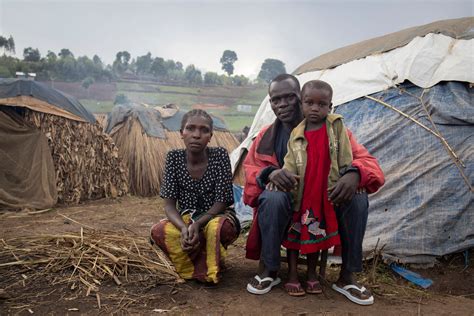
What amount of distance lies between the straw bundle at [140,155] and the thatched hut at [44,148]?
0.86m

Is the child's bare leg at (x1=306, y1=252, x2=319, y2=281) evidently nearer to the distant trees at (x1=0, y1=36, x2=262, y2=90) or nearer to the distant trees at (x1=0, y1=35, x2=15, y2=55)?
the distant trees at (x1=0, y1=36, x2=262, y2=90)

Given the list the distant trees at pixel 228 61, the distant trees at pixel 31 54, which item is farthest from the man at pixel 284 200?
the distant trees at pixel 228 61

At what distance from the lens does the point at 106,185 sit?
7410mm

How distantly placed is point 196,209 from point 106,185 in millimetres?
5308

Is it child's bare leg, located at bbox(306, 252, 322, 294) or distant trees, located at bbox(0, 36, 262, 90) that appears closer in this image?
child's bare leg, located at bbox(306, 252, 322, 294)

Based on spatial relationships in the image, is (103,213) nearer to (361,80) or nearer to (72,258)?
(72,258)

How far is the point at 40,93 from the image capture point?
20.7 ft

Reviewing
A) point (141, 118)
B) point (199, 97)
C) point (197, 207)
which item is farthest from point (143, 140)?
point (199, 97)

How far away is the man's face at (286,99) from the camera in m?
2.50

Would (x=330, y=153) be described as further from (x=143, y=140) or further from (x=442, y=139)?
(x=143, y=140)

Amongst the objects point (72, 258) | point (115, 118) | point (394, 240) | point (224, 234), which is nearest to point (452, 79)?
point (394, 240)

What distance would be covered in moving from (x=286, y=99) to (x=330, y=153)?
1.62 ft

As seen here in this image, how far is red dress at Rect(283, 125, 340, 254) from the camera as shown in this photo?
2230 millimetres

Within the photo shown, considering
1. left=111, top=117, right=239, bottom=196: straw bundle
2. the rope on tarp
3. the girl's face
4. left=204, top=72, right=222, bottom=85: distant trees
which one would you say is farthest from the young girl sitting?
left=204, top=72, right=222, bottom=85: distant trees
